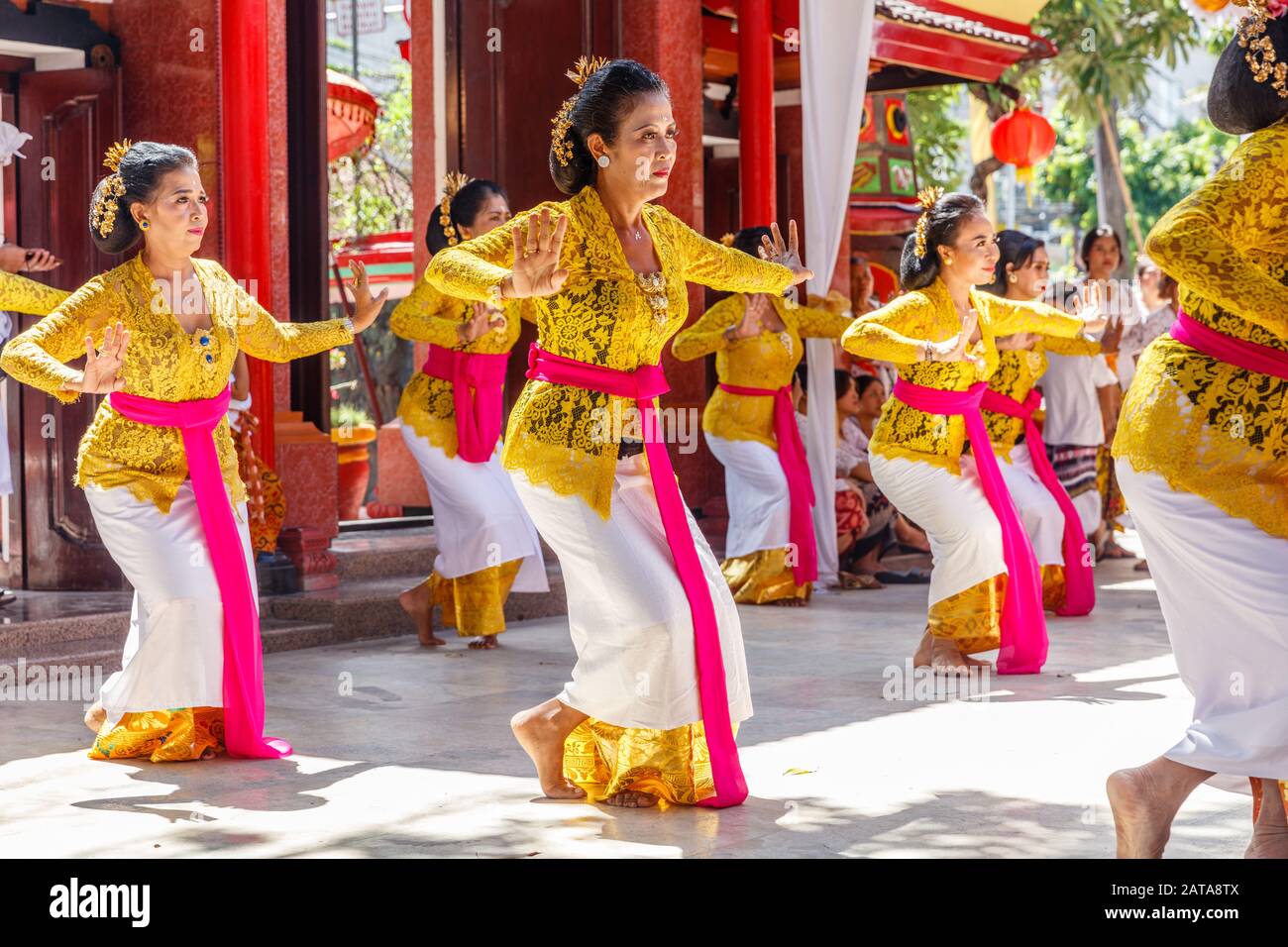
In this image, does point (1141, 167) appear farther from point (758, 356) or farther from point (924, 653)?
point (924, 653)

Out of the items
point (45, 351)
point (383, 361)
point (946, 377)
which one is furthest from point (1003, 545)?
point (383, 361)

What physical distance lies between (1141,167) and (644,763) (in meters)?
34.2

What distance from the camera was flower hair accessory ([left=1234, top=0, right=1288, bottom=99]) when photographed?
3420 millimetres

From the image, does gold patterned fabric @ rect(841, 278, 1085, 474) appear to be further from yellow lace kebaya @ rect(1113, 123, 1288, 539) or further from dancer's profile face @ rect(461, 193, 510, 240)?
yellow lace kebaya @ rect(1113, 123, 1288, 539)

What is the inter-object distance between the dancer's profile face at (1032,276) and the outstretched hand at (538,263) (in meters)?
4.50

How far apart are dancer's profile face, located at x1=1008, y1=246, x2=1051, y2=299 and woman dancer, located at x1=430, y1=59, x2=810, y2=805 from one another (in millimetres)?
3938

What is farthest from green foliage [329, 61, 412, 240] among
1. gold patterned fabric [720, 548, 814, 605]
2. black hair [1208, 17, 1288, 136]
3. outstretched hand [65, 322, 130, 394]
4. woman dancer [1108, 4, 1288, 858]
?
woman dancer [1108, 4, 1288, 858]

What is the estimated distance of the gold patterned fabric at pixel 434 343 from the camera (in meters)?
7.50

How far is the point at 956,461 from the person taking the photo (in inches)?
263

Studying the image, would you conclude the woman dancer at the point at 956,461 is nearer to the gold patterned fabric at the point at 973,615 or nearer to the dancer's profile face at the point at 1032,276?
the gold patterned fabric at the point at 973,615

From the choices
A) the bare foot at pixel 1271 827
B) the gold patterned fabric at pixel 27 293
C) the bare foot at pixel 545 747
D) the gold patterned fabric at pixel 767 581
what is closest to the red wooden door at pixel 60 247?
the gold patterned fabric at pixel 27 293

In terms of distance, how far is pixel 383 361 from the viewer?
15.6 meters

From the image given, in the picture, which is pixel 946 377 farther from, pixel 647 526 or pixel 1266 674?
pixel 1266 674

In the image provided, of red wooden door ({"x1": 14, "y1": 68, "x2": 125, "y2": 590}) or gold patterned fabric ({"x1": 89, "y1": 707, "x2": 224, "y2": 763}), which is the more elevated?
red wooden door ({"x1": 14, "y1": 68, "x2": 125, "y2": 590})
